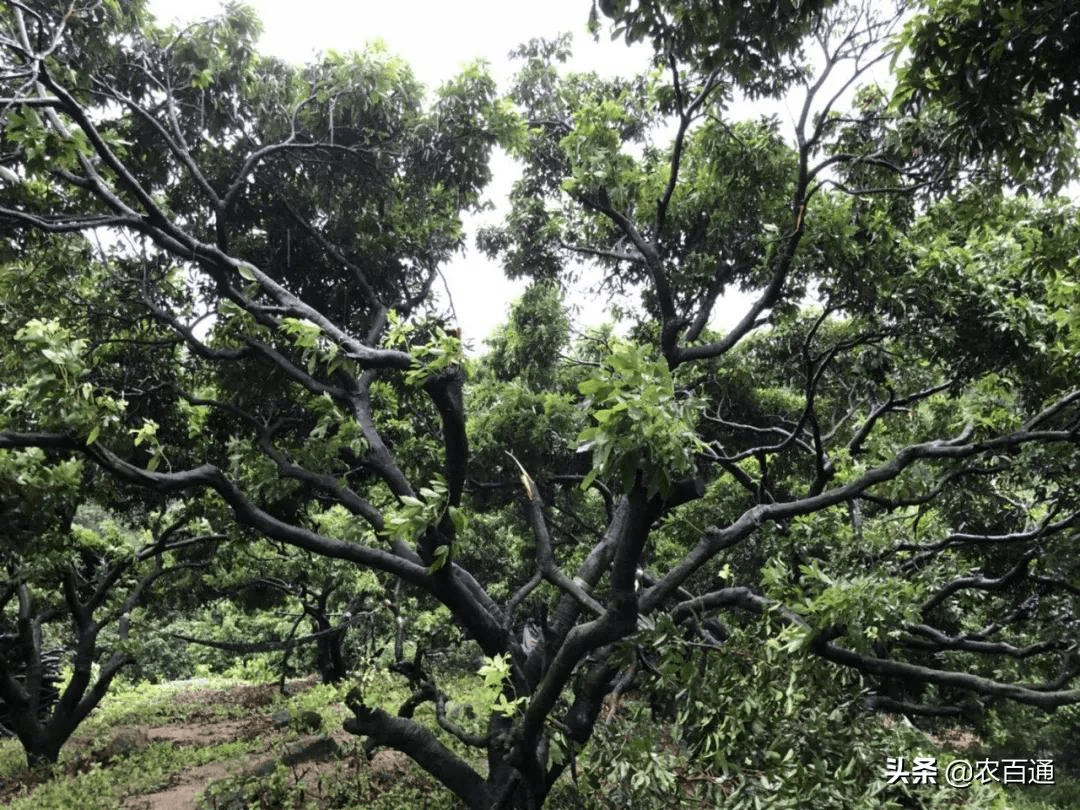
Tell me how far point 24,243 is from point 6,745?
33.4ft

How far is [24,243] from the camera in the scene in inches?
268

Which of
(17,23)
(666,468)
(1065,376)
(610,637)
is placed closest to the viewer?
(666,468)

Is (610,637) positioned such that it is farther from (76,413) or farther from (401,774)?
(401,774)

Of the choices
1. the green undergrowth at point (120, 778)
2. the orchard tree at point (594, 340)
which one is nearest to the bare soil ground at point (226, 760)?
the green undergrowth at point (120, 778)

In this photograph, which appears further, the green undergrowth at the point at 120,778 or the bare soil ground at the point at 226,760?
the bare soil ground at the point at 226,760

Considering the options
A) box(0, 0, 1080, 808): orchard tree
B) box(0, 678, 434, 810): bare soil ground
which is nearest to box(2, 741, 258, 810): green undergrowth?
box(0, 678, 434, 810): bare soil ground

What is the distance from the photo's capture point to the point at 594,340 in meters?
6.79

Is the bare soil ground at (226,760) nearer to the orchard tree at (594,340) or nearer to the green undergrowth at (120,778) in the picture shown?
the green undergrowth at (120,778)

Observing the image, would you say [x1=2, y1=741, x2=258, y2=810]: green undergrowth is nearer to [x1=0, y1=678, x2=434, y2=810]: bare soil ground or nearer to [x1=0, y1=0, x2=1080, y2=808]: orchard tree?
[x1=0, y1=678, x2=434, y2=810]: bare soil ground

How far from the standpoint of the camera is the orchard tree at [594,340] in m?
4.10

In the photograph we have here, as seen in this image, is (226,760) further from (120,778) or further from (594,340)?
(594,340)

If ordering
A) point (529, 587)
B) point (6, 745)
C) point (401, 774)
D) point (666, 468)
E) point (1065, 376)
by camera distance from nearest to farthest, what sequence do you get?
point (666, 468) < point (1065, 376) < point (529, 587) < point (401, 774) < point (6, 745)

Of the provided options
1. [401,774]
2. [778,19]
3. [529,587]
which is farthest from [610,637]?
[401,774]

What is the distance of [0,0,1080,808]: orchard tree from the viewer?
4.10 metres
